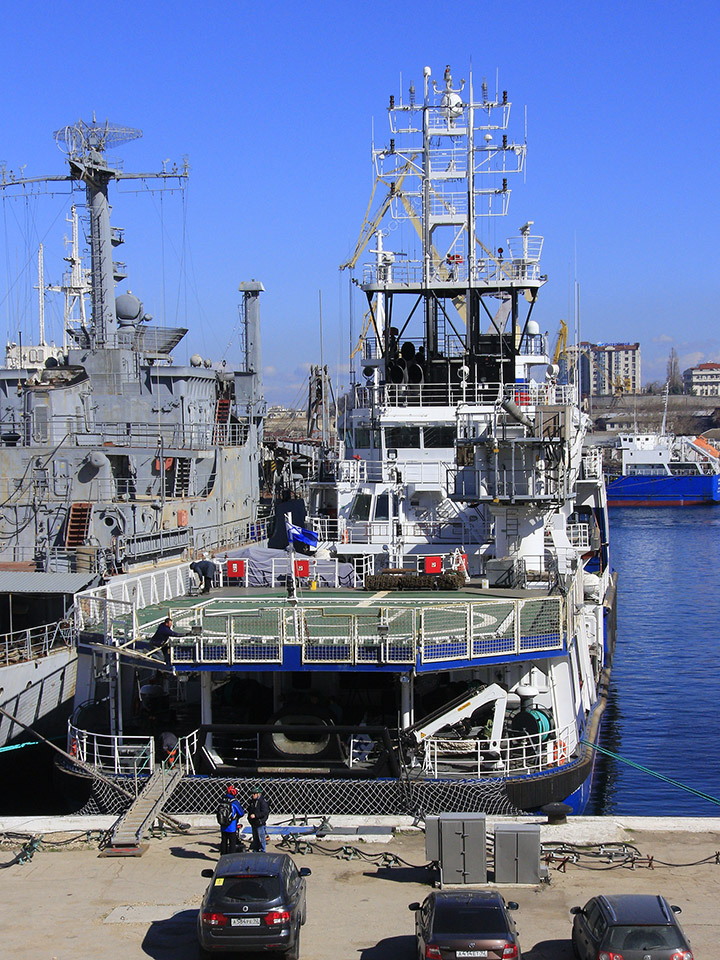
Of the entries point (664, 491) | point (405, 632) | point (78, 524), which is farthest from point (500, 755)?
point (664, 491)

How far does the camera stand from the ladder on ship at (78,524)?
1277 inches

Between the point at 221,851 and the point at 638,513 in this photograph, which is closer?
the point at 221,851

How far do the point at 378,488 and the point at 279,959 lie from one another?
18.2 metres

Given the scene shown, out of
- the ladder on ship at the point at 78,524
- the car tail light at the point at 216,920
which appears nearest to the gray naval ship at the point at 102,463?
the ladder on ship at the point at 78,524

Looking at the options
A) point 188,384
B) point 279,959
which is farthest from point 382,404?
point 279,959

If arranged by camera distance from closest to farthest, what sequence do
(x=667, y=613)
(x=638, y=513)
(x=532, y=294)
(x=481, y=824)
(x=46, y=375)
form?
Answer: (x=481, y=824) → (x=532, y=294) → (x=46, y=375) → (x=667, y=613) → (x=638, y=513)

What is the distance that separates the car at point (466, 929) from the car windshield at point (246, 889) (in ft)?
6.02

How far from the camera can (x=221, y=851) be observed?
52.0ft

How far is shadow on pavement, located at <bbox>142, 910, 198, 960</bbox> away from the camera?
530 inches

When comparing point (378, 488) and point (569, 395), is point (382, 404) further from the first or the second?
point (569, 395)

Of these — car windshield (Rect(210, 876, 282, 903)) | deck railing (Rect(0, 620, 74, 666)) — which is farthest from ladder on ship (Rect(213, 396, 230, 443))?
car windshield (Rect(210, 876, 282, 903))

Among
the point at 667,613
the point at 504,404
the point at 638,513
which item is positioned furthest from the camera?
the point at 638,513

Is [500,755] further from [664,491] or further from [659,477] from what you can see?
[659,477]

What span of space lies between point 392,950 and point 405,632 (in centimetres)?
771
